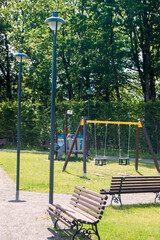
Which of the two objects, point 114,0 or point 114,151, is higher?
point 114,0

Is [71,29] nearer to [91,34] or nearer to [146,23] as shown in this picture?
[91,34]

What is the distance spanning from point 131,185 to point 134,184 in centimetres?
12

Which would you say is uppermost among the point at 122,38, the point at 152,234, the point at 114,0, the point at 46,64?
the point at 114,0

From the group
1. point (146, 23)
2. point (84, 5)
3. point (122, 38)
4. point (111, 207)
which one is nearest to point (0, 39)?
point (84, 5)

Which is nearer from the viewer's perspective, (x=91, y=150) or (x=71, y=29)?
(x=91, y=150)

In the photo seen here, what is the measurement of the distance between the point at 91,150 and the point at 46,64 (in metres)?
9.60

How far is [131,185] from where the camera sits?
937 cm

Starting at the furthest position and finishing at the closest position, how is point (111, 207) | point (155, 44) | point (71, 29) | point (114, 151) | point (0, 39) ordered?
1. point (0, 39)
2. point (71, 29)
3. point (155, 44)
4. point (114, 151)
5. point (111, 207)

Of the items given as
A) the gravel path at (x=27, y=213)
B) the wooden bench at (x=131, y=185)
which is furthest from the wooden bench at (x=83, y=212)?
the wooden bench at (x=131, y=185)

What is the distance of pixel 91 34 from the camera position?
98.8 feet

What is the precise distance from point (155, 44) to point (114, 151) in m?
10.2

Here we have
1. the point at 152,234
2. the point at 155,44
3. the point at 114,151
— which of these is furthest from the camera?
the point at 155,44

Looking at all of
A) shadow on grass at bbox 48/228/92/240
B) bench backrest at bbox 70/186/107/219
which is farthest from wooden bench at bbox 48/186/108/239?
shadow on grass at bbox 48/228/92/240

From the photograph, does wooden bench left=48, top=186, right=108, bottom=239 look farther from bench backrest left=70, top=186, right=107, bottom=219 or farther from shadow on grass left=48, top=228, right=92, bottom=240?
shadow on grass left=48, top=228, right=92, bottom=240
